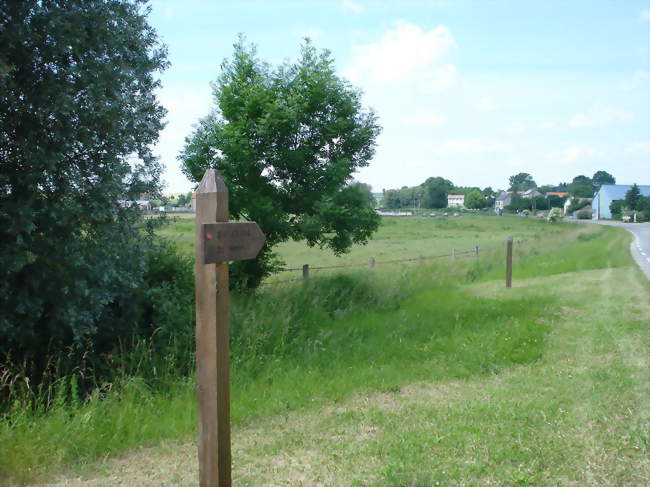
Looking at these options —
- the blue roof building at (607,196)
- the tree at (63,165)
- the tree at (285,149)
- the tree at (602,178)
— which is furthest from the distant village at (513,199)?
the tree at (63,165)

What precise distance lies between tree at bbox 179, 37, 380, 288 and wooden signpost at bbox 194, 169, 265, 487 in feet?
24.8

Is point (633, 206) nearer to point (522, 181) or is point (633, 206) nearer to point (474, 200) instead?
point (474, 200)

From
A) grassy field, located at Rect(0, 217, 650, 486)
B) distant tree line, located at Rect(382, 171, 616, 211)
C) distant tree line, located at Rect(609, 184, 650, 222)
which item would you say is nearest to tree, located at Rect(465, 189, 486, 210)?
distant tree line, located at Rect(382, 171, 616, 211)

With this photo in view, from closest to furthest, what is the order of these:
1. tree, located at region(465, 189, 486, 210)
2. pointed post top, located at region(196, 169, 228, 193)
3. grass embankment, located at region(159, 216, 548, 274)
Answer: pointed post top, located at region(196, 169, 228, 193)
grass embankment, located at region(159, 216, 548, 274)
tree, located at region(465, 189, 486, 210)

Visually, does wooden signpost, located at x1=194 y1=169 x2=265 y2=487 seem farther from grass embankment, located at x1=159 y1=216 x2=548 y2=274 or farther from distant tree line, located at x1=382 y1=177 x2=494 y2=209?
distant tree line, located at x1=382 y1=177 x2=494 y2=209

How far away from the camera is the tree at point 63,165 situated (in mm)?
6027

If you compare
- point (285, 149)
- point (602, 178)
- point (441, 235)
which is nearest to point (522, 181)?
point (602, 178)

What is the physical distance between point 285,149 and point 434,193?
98986mm

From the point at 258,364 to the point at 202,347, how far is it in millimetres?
4219

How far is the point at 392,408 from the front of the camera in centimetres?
610

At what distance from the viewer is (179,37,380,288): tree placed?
37.4ft

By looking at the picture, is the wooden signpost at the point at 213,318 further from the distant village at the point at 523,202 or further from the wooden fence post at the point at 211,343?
the distant village at the point at 523,202

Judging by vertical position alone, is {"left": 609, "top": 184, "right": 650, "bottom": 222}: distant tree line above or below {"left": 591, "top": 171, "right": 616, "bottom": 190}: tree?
below

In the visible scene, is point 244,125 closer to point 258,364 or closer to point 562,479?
point 258,364
